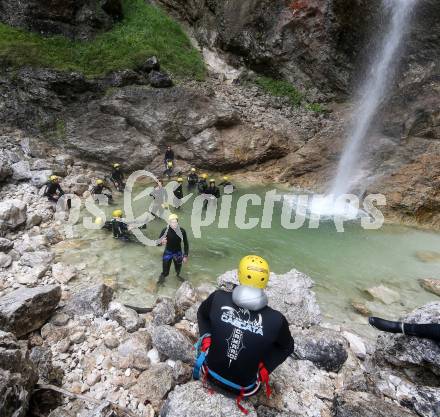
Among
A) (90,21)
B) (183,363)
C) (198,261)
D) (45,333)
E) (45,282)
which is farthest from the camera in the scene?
(90,21)

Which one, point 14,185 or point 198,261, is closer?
point 198,261

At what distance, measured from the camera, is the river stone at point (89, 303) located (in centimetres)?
565

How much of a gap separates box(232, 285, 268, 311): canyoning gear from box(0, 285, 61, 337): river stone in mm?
3626

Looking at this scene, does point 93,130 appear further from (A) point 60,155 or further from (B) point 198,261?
Answer: (B) point 198,261

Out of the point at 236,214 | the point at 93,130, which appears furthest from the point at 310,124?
the point at 93,130

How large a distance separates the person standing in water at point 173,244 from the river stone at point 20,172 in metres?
9.33

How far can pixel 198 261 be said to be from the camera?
927 cm

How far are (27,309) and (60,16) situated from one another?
23.0 meters

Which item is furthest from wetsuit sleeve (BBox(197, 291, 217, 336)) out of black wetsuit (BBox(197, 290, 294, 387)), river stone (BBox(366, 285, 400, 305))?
river stone (BBox(366, 285, 400, 305))

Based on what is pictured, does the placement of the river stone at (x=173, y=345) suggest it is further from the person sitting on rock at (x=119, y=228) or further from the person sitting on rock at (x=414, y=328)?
the person sitting on rock at (x=119, y=228)

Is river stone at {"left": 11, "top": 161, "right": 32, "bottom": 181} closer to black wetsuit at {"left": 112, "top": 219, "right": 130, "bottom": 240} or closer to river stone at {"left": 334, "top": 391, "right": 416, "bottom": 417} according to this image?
black wetsuit at {"left": 112, "top": 219, "right": 130, "bottom": 240}

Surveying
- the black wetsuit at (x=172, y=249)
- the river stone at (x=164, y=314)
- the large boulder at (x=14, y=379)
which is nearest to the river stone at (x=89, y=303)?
the river stone at (x=164, y=314)

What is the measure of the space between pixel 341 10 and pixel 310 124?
8165 mm

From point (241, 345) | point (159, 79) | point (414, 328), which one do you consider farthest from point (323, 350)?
point (159, 79)
